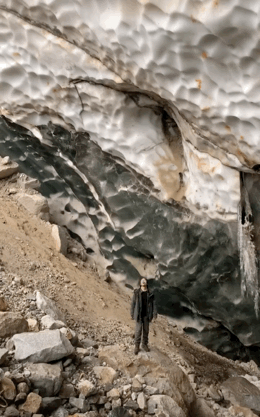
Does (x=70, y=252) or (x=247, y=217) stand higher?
(x=247, y=217)

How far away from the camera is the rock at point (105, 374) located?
3348 mm

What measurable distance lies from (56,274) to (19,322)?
4.62 feet

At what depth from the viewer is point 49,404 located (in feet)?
9.47

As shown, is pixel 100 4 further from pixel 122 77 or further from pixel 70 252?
pixel 70 252

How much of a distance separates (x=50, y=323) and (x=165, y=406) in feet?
3.29

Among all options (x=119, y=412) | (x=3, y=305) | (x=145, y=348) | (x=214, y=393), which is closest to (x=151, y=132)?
(x=145, y=348)

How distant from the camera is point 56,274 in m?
4.82

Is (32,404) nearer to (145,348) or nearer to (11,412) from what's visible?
(11,412)

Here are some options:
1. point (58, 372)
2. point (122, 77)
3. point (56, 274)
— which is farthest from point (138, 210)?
point (58, 372)

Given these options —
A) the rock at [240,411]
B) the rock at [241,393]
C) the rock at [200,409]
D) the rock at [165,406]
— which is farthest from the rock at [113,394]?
the rock at [241,393]

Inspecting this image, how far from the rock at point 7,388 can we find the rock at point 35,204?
2997 millimetres

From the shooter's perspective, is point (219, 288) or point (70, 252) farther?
point (70, 252)

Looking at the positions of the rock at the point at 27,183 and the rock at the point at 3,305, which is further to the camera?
the rock at the point at 27,183

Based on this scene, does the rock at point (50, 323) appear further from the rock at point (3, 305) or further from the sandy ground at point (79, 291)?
the sandy ground at point (79, 291)
